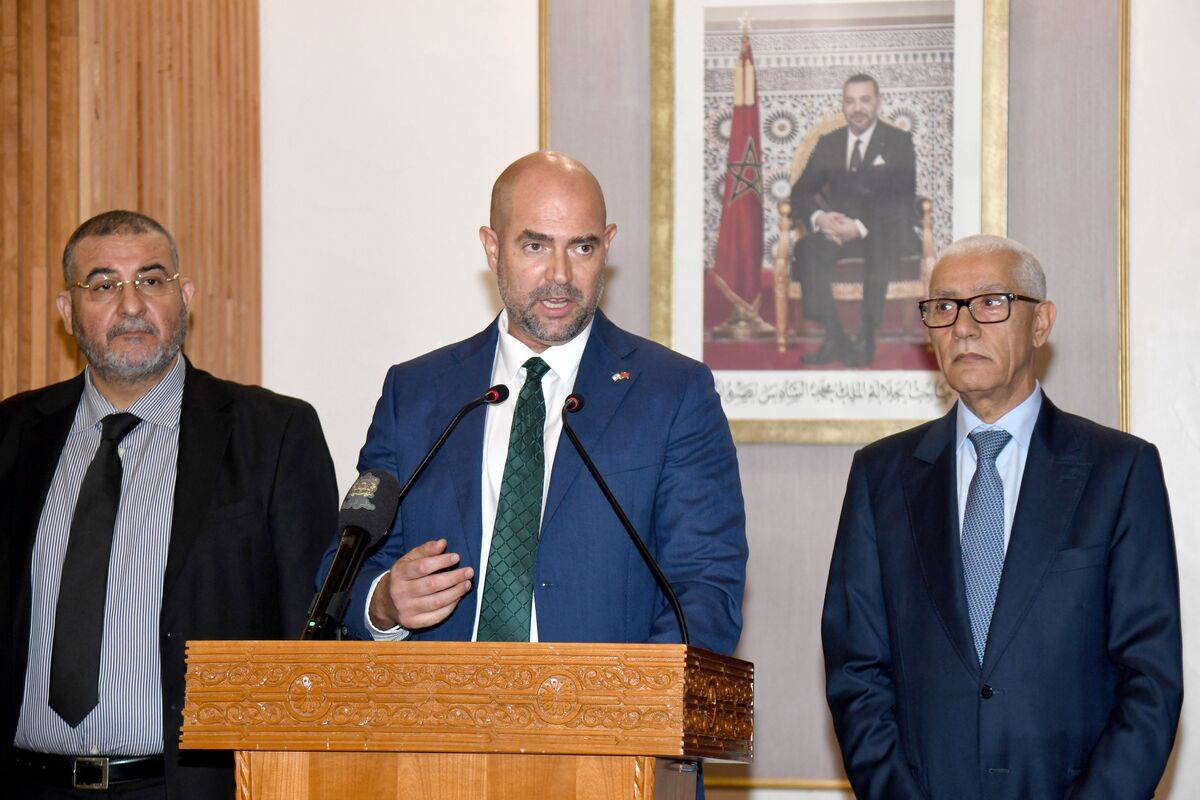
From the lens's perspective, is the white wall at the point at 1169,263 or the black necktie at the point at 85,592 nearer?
the black necktie at the point at 85,592

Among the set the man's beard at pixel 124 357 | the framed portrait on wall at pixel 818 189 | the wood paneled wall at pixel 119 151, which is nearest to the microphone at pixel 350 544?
the man's beard at pixel 124 357

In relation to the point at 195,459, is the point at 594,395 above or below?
above

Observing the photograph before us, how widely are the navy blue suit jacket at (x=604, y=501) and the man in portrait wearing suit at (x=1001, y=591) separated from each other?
538mm

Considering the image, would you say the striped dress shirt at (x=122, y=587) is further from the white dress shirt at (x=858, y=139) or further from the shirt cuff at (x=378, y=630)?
the white dress shirt at (x=858, y=139)

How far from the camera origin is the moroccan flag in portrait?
4383 millimetres

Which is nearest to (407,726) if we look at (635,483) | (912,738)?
(635,483)

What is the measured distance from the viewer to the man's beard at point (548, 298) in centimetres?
280

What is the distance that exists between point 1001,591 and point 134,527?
190 centimetres

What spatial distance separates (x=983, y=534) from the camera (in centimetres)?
309

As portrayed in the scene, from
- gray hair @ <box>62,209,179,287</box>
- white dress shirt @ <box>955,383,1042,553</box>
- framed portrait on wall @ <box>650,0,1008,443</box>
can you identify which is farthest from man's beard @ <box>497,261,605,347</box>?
framed portrait on wall @ <box>650,0,1008,443</box>

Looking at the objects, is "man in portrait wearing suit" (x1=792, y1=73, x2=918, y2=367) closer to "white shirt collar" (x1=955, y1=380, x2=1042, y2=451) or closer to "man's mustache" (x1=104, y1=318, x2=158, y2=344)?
"white shirt collar" (x1=955, y1=380, x2=1042, y2=451)

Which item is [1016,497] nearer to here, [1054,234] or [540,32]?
[1054,234]

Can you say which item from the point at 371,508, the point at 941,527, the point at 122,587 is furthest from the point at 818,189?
the point at 371,508

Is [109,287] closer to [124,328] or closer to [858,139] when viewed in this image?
[124,328]
